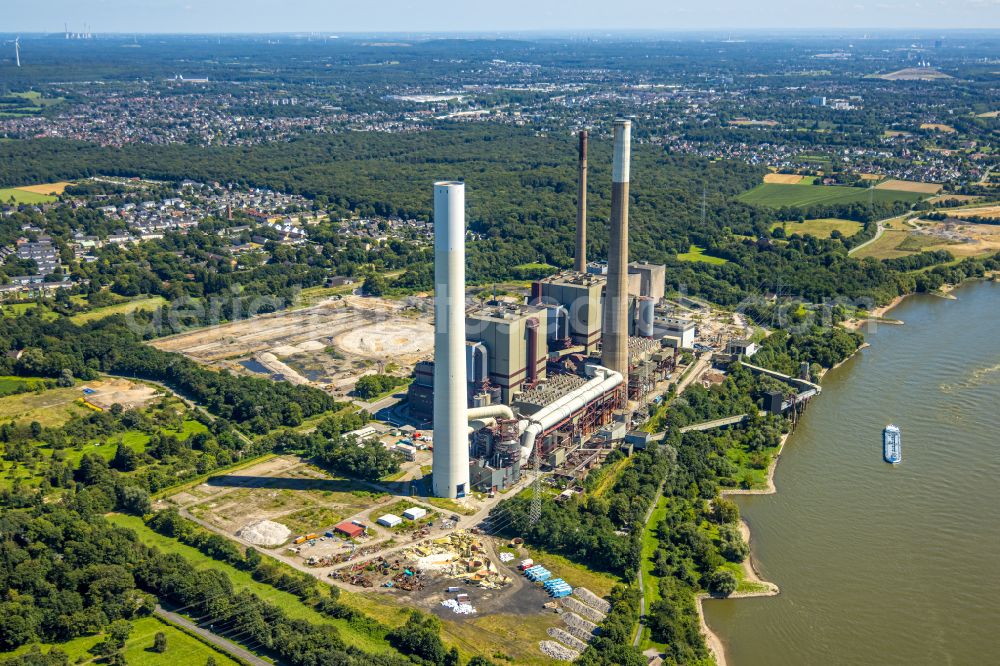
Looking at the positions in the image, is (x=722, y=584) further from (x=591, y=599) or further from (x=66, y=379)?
(x=66, y=379)

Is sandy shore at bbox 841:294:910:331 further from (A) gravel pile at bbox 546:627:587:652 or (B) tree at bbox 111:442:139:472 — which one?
(B) tree at bbox 111:442:139:472

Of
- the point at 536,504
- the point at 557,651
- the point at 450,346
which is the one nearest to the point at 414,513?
the point at 536,504

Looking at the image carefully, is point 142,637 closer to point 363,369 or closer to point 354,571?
point 354,571

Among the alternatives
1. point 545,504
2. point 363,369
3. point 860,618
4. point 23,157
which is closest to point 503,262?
point 363,369

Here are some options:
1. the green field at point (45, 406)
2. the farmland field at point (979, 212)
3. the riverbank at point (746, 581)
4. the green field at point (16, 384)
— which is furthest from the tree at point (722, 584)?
the farmland field at point (979, 212)

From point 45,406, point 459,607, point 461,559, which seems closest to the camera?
point 459,607

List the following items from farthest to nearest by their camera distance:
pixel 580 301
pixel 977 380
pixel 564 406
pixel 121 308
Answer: pixel 121 308 → pixel 977 380 → pixel 580 301 → pixel 564 406

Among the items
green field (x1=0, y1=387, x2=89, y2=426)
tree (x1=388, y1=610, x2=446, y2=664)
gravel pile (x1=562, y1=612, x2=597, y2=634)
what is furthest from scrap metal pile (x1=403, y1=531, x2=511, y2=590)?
green field (x1=0, y1=387, x2=89, y2=426)

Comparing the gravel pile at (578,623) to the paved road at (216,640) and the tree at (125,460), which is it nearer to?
the paved road at (216,640)
